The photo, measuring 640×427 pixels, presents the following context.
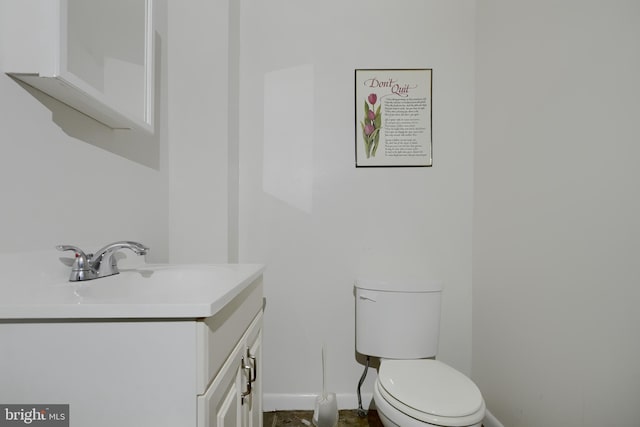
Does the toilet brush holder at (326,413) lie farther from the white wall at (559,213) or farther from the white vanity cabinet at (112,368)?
the white vanity cabinet at (112,368)

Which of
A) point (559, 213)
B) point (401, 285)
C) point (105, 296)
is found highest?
point (559, 213)

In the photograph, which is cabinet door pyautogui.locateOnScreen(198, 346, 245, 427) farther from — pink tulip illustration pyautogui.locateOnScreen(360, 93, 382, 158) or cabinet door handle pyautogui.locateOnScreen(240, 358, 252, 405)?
pink tulip illustration pyautogui.locateOnScreen(360, 93, 382, 158)

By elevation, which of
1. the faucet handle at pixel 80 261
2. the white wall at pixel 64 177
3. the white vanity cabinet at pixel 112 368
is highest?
the white wall at pixel 64 177

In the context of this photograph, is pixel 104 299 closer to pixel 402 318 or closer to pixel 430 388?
pixel 430 388

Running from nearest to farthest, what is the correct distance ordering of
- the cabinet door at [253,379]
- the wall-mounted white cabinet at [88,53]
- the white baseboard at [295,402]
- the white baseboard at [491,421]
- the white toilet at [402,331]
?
the wall-mounted white cabinet at [88,53] < the cabinet door at [253,379] < the white toilet at [402,331] < the white baseboard at [491,421] < the white baseboard at [295,402]

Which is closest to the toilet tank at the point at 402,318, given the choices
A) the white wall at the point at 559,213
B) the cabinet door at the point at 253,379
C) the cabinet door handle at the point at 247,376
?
the white wall at the point at 559,213

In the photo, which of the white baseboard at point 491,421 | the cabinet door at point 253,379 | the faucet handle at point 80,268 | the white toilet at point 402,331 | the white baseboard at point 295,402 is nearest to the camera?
the faucet handle at point 80,268

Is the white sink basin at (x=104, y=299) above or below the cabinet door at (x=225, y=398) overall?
above

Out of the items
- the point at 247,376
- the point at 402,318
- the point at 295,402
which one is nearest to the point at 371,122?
the point at 402,318

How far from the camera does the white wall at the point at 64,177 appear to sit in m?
0.66

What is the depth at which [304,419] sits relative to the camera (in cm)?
145

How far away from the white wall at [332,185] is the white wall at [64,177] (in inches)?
21.4

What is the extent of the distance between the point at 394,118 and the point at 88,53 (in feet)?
4.26

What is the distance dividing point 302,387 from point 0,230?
4.61 feet
